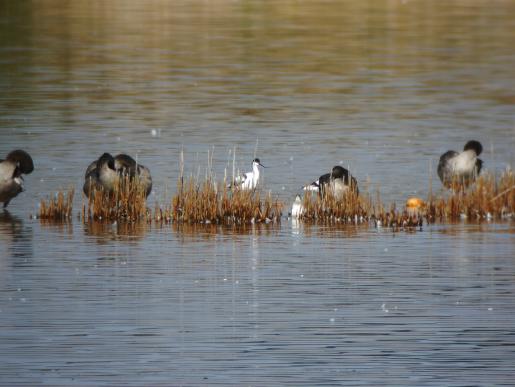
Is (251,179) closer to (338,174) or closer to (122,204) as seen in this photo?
(338,174)

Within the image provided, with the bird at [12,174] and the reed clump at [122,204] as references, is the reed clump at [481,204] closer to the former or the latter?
the reed clump at [122,204]

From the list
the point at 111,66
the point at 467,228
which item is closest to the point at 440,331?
the point at 467,228

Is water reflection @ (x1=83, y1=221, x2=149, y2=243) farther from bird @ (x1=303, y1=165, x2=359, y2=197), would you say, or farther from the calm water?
bird @ (x1=303, y1=165, x2=359, y2=197)

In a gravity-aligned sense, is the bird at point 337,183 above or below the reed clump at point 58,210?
above

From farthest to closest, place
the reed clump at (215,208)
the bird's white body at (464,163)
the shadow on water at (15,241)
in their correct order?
1. the bird's white body at (464,163)
2. the reed clump at (215,208)
3. the shadow on water at (15,241)

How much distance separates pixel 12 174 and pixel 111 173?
1.72 m

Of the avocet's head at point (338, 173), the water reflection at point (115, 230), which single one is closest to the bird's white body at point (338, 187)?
the avocet's head at point (338, 173)

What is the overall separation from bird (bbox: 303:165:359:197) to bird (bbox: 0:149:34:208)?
4.25 meters

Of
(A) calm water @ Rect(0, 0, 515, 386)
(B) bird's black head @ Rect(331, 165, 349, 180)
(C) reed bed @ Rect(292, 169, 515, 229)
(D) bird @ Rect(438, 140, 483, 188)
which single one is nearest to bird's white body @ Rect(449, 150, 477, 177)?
(D) bird @ Rect(438, 140, 483, 188)

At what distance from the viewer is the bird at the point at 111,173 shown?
22.7 metres

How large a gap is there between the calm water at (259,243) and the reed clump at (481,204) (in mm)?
729

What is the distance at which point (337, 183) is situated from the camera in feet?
72.9

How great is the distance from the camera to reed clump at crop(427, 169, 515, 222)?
21812 millimetres

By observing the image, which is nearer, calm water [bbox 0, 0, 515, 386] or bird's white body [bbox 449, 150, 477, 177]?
calm water [bbox 0, 0, 515, 386]
